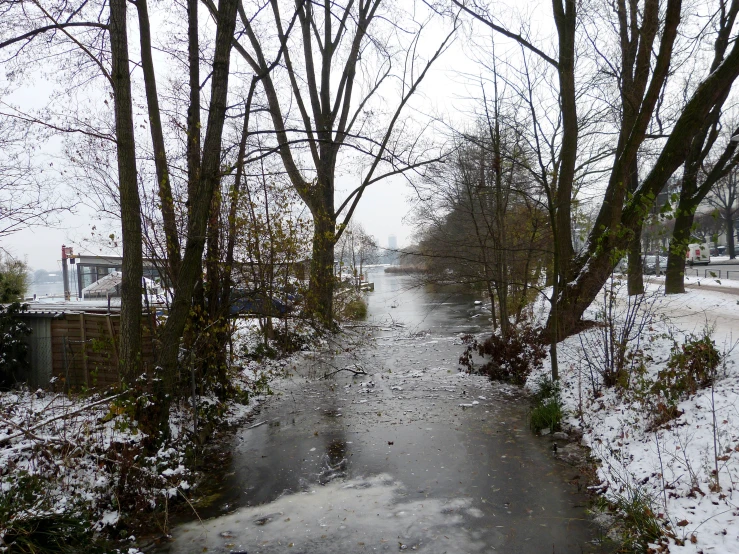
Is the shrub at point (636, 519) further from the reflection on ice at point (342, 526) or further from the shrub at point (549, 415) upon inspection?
the shrub at point (549, 415)

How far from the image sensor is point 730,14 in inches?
537

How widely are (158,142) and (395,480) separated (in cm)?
717

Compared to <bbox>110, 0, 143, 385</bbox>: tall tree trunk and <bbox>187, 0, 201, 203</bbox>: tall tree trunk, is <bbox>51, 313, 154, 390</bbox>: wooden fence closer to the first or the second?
<bbox>110, 0, 143, 385</bbox>: tall tree trunk

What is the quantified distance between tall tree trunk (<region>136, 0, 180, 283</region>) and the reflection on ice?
4.22m

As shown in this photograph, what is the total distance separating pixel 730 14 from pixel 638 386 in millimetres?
11711

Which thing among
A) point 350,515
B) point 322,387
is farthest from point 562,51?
point 350,515

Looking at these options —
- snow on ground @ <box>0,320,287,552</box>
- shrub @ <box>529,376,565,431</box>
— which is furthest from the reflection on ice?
shrub @ <box>529,376,565,431</box>

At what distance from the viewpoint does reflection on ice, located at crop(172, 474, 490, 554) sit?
16.1ft

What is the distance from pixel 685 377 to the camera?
6832mm

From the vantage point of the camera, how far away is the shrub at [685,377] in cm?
649

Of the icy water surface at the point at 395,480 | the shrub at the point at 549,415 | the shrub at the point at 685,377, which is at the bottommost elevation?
the icy water surface at the point at 395,480

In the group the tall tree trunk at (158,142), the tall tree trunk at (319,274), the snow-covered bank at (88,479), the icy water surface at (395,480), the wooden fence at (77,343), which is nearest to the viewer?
the snow-covered bank at (88,479)

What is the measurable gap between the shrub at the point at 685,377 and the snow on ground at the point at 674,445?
12cm

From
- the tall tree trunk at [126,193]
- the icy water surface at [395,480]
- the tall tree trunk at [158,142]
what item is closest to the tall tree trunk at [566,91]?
the icy water surface at [395,480]
